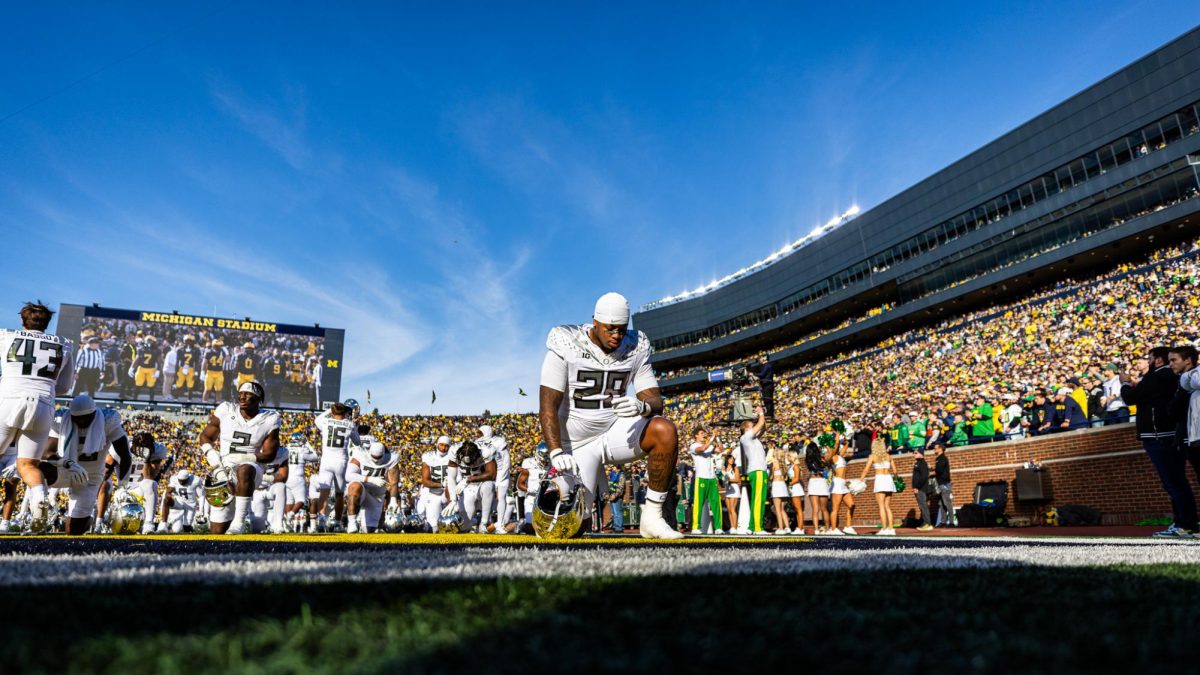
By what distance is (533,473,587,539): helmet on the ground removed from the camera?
531 centimetres

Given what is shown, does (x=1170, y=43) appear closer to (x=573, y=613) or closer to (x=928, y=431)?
(x=928, y=431)

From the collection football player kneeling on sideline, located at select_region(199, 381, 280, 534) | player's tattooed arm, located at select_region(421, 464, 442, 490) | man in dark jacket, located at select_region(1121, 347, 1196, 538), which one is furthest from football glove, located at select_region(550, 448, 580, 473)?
player's tattooed arm, located at select_region(421, 464, 442, 490)

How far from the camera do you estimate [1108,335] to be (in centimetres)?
2659

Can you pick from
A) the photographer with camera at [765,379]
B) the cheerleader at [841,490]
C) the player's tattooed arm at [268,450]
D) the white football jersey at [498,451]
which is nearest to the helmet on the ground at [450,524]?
the white football jersey at [498,451]

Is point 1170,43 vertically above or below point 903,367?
above

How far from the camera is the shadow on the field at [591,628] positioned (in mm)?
1128

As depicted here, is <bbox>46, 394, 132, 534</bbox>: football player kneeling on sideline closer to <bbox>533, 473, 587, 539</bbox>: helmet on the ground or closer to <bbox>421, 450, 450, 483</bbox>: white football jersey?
<bbox>533, 473, 587, 539</bbox>: helmet on the ground

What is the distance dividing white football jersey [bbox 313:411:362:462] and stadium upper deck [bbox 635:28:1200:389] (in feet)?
123

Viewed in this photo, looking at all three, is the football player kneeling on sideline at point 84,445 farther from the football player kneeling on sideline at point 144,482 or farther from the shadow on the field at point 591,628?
the shadow on the field at point 591,628

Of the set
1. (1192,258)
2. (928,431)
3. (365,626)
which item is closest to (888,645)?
(365,626)

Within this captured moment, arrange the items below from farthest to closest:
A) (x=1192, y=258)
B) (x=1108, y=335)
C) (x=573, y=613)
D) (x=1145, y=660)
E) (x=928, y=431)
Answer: (x=1192, y=258)
(x=1108, y=335)
(x=928, y=431)
(x=573, y=613)
(x=1145, y=660)

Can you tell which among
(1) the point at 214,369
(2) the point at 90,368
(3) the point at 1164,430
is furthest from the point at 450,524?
(2) the point at 90,368

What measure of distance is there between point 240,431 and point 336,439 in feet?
11.8

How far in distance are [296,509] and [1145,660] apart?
1578 cm
